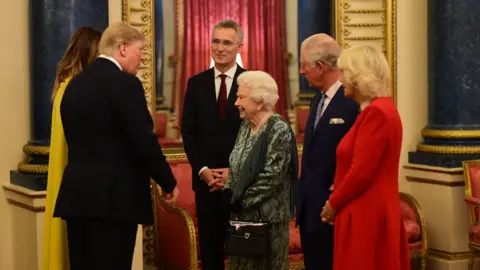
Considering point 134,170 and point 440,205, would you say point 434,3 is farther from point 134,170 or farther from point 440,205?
point 134,170

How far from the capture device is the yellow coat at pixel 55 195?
4.45m

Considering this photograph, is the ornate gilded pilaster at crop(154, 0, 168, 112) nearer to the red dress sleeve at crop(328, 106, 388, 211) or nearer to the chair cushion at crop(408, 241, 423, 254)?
the chair cushion at crop(408, 241, 423, 254)

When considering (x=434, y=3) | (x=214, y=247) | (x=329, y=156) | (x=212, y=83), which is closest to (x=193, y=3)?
(x=434, y=3)

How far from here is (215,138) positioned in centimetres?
496

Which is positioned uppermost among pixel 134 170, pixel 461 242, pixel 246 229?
pixel 134 170

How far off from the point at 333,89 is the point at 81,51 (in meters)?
1.29

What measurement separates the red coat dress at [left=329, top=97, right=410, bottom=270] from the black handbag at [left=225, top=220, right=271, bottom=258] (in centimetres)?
53

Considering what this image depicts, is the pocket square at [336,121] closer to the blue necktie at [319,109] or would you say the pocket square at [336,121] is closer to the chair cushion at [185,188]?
the blue necktie at [319,109]

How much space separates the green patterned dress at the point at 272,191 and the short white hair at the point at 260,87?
0.09m

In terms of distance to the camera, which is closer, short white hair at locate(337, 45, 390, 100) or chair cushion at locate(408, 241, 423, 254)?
short white hair at locate(337, 45, 390, 100)

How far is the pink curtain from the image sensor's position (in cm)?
775

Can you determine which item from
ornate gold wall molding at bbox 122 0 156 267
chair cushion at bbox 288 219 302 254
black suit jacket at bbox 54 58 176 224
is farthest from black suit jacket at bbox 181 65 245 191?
ornate gold wall molding at bbox 122 0 156 267

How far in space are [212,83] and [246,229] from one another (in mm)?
1084

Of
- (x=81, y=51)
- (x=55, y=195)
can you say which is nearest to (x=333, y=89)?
(x=81, y=51)
